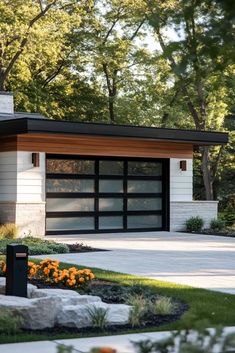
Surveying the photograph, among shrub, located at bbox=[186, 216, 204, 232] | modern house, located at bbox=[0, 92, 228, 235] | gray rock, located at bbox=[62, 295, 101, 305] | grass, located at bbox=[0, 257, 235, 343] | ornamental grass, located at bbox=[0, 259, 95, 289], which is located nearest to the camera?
grass, located at bbox=[0, 257, 235, 343]

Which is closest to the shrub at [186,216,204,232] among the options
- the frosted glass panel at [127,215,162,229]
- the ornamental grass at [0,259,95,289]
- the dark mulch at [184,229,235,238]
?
the dark mulch at [184,229,235,238]

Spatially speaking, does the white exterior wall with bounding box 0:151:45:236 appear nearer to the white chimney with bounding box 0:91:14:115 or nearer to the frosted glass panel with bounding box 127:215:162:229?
the white chimney with bounding box 0:91:14:115

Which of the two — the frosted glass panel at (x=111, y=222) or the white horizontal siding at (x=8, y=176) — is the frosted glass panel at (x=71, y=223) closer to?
the frosted glass panel at (x=111, y=222)

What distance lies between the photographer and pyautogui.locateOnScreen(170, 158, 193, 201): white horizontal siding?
2288 cm

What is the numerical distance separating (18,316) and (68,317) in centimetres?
56

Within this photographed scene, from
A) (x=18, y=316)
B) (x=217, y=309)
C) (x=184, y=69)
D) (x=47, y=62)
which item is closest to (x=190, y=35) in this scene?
(x=184, y=69)

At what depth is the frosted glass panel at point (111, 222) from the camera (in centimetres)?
2141

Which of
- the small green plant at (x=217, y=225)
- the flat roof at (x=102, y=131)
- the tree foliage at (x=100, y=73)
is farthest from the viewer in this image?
the tree foliage at (x=100, y=73)

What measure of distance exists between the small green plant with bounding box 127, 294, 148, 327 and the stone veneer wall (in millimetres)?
14247

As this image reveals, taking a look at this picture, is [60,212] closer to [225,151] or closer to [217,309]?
[217,309]

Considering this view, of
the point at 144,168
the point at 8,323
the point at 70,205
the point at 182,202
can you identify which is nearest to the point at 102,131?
the point at 70,205

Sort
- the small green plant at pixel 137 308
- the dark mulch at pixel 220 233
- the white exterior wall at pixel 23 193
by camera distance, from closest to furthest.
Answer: the small green plant at pixel 137 308 → the white exterior wall at pixel 23 193 → the dark mulch at pixel 220 233

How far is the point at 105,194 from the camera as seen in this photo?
70.3ft

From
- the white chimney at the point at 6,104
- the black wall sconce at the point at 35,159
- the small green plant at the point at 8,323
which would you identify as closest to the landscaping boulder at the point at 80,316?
the small green plant at the point at 8,323
